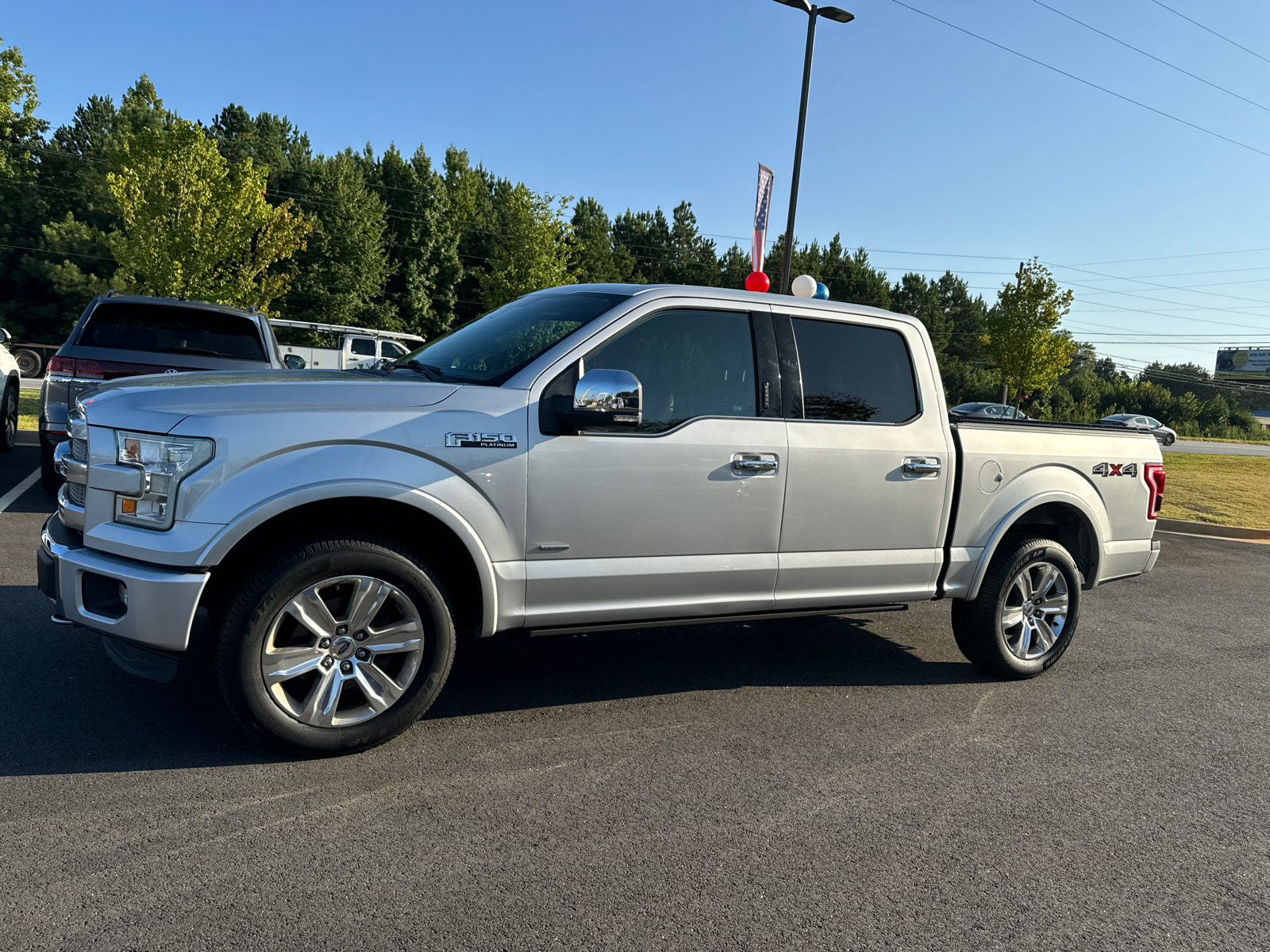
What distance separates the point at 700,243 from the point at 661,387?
67.3 metres

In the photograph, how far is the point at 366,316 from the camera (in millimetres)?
Answer: 48062

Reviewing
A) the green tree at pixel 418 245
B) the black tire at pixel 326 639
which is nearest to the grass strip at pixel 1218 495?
the black tire at pixel 326 639

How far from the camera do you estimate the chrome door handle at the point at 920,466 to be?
15.4 ft

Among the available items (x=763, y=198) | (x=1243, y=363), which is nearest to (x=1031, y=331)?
(x=763, y=198)

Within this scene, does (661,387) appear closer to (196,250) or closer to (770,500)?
(770,500)

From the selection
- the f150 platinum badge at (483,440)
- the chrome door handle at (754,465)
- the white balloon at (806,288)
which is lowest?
the chrome door handle at (754,465)

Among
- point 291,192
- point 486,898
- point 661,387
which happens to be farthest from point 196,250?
point 291,192

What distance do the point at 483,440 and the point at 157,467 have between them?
47.1 inches

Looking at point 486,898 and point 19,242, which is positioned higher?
point 19,242

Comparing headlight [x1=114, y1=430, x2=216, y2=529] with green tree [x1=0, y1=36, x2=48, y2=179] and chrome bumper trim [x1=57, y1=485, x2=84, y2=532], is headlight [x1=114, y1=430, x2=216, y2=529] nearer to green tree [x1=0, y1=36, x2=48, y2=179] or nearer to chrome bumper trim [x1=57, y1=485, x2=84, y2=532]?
chrome bumper trim [x1=57, y1=485, x2=84, y2=532]

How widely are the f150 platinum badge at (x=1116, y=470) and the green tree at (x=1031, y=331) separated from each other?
114 feet

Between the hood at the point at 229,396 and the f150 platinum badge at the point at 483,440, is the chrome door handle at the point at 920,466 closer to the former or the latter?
the f150 platinum badge at the point at 483,440

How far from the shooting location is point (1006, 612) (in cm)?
516

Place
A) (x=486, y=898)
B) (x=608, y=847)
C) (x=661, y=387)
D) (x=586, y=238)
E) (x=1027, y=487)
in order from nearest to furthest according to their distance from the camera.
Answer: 1. (x=486, y=898)
2. (x=608, y=847)
3. (x=661, y=387)
4. (x=1027, y=487)
5. (x=586, y=238)
